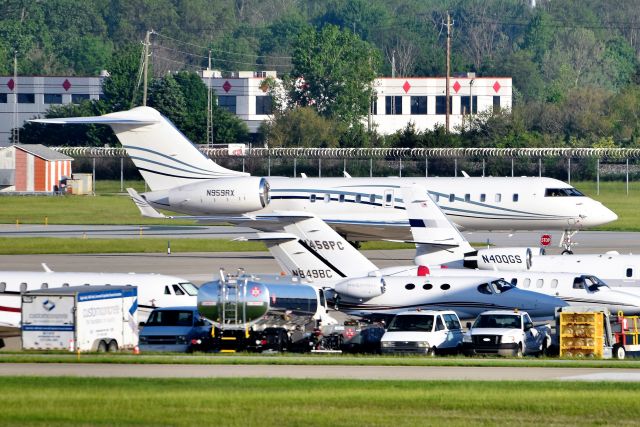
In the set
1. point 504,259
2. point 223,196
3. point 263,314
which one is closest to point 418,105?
point 223,196

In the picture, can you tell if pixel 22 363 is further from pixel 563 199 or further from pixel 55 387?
pixel 563 199

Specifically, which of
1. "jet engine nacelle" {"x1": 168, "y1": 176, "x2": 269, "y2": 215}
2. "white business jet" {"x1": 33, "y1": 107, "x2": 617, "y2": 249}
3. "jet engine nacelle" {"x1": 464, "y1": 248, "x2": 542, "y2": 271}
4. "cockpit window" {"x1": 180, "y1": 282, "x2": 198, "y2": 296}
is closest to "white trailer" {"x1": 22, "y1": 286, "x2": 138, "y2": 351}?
"cockpit window" {"x1": 180, "y1": 282, "x2": 198, "y2": 296}

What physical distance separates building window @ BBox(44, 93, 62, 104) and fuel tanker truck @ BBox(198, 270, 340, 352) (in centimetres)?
13339

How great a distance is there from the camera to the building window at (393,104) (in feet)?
544

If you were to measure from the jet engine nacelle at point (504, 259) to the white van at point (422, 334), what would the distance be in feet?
26.1

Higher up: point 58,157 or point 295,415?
point 58,157

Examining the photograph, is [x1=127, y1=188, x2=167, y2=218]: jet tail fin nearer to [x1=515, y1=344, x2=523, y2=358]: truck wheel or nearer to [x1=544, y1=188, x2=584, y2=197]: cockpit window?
[x1=544, y1=188, x2=584, y2=197]: cockpit window

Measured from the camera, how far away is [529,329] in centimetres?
3559

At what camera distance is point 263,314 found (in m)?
34.4

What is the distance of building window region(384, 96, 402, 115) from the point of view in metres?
166

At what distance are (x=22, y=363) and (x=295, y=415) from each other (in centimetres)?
849

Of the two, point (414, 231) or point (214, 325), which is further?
point (414, 231)

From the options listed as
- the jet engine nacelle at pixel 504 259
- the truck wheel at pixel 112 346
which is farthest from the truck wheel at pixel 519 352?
the truck wheel at pixel 112 346

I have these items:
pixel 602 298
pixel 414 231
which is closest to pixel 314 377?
pixel 602 298
